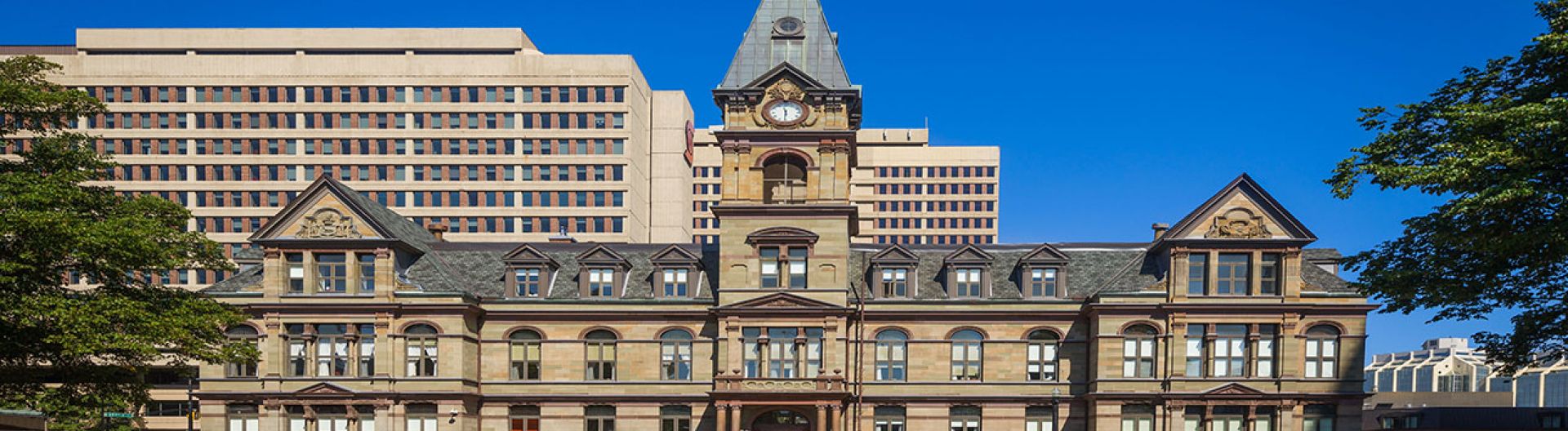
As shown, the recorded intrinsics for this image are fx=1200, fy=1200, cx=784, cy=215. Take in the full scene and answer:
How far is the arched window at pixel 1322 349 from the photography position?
159 feet

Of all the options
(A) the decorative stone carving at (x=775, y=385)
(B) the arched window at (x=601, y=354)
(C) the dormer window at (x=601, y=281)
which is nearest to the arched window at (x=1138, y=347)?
(A) the decorative stone carving at (x=775, y=385)

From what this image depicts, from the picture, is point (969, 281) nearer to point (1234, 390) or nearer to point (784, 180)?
point (784, 180)

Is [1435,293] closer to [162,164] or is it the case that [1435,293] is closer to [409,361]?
[409,361]

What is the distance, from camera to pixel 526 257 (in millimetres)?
52062

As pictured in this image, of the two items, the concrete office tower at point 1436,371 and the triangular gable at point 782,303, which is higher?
the triangular gable at point 782,303

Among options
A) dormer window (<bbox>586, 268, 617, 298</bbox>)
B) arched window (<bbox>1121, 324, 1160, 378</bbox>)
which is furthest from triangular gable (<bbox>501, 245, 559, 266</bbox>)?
arched window (<bbox>1121, 324, 1160, 378</bbox>)

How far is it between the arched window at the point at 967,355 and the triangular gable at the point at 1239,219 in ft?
30.6

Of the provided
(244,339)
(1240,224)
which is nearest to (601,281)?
(244,339)

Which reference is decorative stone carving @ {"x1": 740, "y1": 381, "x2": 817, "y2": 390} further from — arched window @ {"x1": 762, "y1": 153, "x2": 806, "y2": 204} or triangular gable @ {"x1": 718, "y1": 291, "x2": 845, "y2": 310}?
arched window @ {"x1": 762, "y1": 153, "x2": 806, "y2": 204}

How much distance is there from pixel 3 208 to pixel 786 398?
28.1 meters

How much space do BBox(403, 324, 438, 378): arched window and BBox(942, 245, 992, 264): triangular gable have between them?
21.8m

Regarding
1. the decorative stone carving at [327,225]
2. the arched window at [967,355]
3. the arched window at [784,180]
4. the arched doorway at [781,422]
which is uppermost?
the arched window at [784,180]

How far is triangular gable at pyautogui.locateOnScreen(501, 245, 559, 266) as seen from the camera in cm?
5191

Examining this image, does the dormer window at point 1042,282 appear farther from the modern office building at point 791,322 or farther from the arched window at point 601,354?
the arched window at point 601,354
